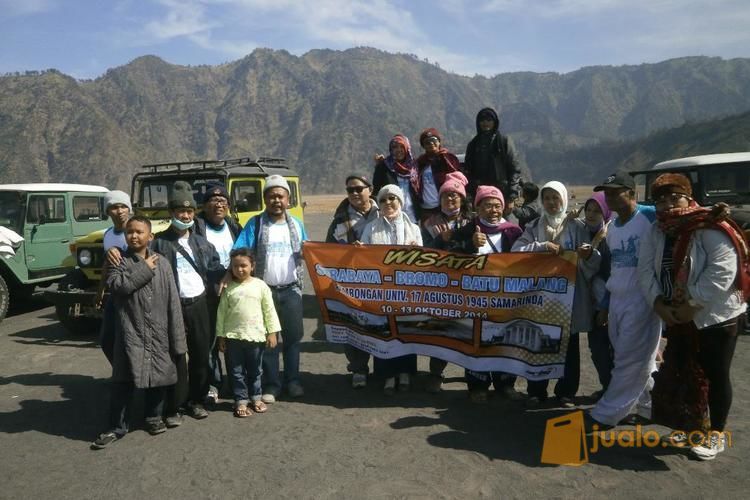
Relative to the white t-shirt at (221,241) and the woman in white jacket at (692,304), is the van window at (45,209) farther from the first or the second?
the woman in white jacket at (692,304)

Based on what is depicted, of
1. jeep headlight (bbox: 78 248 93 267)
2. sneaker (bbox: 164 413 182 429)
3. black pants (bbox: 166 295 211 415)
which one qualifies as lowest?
sneaker (bbox: 164 413 182 429)

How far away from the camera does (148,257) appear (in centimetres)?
403

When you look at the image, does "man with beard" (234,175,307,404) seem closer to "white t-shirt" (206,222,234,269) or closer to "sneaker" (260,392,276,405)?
"sneaker" (260,392,276,405)

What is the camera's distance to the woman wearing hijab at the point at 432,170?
221 inches

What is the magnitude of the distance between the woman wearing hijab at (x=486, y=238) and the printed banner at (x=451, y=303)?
0.42ft

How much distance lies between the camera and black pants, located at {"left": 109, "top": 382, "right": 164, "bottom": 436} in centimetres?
398

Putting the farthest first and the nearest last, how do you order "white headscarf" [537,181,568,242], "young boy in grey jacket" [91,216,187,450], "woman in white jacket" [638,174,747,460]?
"white headscarf" [537,181,568,242], "young boy in grey jacket" [91,216,187,450], "woman in white jacket" [638,174,747,460]

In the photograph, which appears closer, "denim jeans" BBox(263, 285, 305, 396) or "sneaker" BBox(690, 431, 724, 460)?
"sneaker" BBox(690, 431, 724, 460)

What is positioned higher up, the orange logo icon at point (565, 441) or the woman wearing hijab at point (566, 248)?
the woman wearing hijab at point (566, 248)

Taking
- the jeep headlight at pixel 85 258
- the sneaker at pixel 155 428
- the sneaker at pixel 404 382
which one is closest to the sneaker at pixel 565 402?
the sneaker at pixel 404 382

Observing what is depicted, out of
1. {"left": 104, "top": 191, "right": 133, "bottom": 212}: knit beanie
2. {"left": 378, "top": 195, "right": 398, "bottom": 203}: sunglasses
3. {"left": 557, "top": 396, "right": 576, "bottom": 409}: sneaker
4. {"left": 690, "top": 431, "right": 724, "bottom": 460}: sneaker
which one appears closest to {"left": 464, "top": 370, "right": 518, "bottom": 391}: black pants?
{"left": 557, "top": 396, "right": 576, "bottom": 409}: sneaker

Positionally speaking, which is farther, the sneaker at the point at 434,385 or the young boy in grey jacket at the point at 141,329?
the sneaker at the point at 434,385

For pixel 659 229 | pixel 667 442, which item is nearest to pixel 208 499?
pixel 667 442

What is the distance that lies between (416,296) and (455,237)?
62 centimetres
